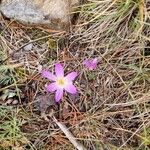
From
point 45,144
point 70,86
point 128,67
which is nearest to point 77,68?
point 70,86

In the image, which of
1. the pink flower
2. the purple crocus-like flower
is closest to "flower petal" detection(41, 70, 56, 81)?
the purple crocus-like flower

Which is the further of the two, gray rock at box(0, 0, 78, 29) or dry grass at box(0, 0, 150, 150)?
gray rock at box(0, 0, 78, 29)

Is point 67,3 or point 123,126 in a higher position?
point 67,3

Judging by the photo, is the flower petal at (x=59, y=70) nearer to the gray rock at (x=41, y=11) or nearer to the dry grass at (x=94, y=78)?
the dry grass at (x=94, y=78)

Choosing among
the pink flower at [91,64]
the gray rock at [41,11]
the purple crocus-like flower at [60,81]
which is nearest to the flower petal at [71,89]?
the purple crocus-like flower at [60,81]

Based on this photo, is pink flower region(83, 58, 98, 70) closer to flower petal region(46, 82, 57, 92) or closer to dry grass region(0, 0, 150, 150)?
dry grass region(0, 0, 150, 150)

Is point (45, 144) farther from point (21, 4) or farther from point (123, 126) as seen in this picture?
point (21, 4)
